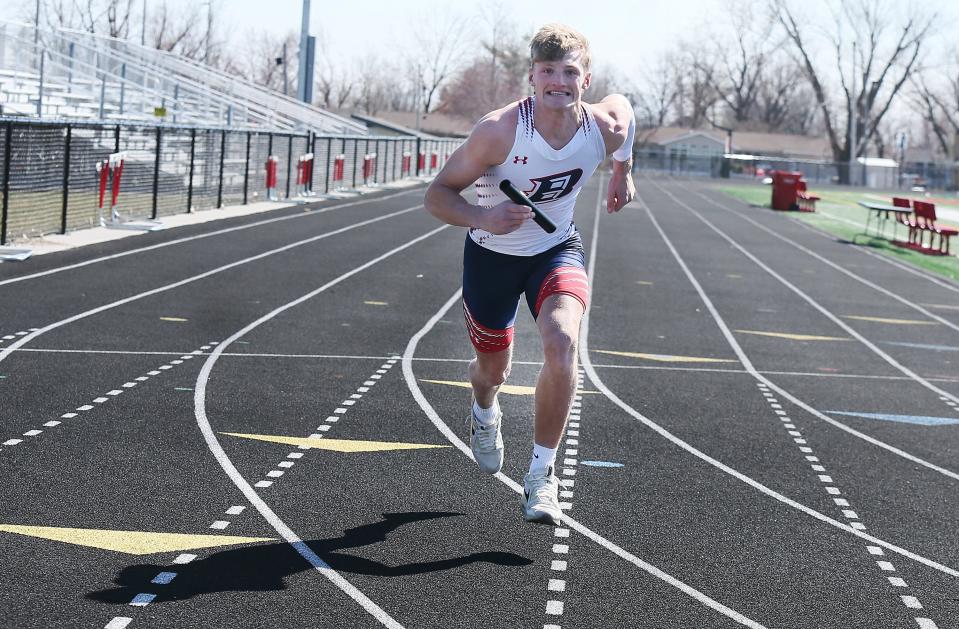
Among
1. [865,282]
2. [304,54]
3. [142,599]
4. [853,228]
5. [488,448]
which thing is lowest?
[142,599]

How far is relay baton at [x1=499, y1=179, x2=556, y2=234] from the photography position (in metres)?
5.23

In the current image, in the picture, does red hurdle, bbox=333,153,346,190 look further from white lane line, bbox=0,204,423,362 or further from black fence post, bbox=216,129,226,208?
white lane line, bbox=0,204,423,362

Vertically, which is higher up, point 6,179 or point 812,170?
point 812,170

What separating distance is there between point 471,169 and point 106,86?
34.0 meters

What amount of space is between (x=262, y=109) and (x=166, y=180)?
23277 mm

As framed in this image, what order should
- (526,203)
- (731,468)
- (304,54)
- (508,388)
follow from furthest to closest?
1. (304,54)
2. (508,388)
3. (731,468)
4. (526,203)

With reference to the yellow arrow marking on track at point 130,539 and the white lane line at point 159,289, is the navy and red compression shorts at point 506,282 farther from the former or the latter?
the white lane line at point 159,289

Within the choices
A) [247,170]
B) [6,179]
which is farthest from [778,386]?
[247,170]

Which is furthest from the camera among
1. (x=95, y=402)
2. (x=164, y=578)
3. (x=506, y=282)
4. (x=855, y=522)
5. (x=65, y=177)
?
(x=65, y=177)

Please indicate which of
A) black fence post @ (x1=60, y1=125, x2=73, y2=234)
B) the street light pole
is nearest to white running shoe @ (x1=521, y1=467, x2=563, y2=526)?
black fence post @ (x1=60, y1=125, x2=73, y2=234)

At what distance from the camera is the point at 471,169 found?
18.0ft

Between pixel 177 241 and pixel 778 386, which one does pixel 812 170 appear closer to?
pixel 177 241

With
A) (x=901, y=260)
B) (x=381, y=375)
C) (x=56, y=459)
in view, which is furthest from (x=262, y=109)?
(x=56, y=459)

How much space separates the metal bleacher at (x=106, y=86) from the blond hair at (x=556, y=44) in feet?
78.0
